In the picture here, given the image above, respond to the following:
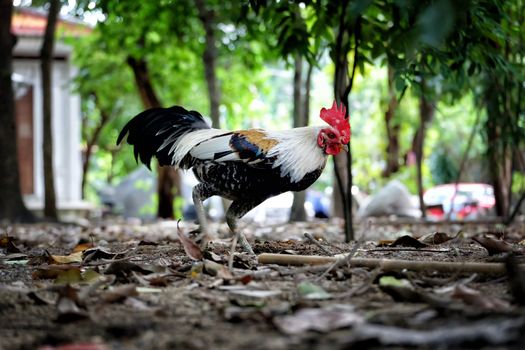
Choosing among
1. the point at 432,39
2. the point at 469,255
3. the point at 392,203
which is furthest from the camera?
the point at 392,203

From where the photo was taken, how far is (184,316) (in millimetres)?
2676

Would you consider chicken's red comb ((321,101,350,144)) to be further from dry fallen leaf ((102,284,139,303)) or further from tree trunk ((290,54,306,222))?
tree trunk ((290,54,306,222))

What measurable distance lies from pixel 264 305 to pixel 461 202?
16974 millimetres

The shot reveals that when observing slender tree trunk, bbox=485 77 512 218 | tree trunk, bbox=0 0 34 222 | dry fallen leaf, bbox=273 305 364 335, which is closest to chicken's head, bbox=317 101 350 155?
dry fallen leaf, bbox=273 305 364 335

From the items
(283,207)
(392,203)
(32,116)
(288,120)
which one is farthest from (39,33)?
(288,120)

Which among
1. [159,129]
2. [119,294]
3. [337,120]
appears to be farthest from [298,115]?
[119,294]

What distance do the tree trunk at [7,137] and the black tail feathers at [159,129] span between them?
576 centimetres

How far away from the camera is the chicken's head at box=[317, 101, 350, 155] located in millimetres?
4852

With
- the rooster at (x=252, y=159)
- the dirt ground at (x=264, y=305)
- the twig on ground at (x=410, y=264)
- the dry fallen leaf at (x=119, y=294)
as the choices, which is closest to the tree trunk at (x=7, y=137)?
the rooster at (x=252, y=159)

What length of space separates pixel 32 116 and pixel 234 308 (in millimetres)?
15632

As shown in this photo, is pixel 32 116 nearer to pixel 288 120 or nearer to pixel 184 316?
pixel 184 316

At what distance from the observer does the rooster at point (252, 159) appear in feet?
15.2

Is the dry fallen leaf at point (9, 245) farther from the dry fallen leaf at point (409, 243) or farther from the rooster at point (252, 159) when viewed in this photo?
the dry fallen leaf at point (409, 243)

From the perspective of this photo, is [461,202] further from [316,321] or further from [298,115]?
[316,321]
